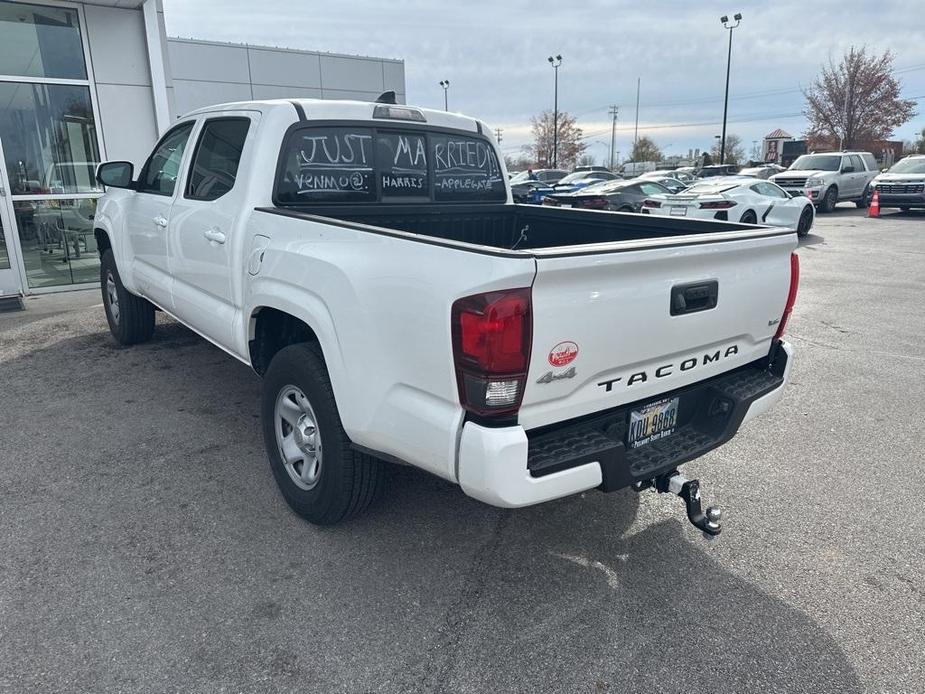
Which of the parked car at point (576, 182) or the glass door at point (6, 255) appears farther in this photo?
the parked car at point (576, 182)

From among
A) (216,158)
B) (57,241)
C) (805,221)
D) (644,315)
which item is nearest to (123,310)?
(216,158)

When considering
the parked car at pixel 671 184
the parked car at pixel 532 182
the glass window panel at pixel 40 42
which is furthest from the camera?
the parked car at pixel 532 182

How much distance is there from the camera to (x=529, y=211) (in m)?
4.68

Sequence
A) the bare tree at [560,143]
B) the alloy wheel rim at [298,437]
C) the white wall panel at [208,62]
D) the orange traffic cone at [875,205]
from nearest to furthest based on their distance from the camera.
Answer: the alloy wheel rim at [298,437] < the orange traffic cone at [875,205] < the white wall panel at [208,62] < the bare tree at [560,143]

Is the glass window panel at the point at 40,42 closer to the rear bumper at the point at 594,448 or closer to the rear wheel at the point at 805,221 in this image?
the rear bumper at the point at 594,448

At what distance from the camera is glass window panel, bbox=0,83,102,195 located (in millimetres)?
8883

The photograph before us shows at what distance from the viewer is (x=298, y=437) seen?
3311 millimetres

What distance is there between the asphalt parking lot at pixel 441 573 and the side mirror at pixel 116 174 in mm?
1796

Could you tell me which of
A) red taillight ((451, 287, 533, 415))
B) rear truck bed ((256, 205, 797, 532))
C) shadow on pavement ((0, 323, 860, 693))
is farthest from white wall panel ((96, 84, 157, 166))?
red taillight ((451, 287, 533, 415))

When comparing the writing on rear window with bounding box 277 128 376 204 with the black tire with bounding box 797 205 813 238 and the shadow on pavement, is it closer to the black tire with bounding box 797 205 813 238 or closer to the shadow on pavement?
the shadow on pavement

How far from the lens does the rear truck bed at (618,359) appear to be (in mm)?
2291

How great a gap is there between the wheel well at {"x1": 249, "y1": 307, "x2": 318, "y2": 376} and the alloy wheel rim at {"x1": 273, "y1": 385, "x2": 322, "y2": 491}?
12.9 inches

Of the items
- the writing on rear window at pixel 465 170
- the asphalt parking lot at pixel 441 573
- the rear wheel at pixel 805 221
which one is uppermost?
the writing on rear window at pixel 465 170

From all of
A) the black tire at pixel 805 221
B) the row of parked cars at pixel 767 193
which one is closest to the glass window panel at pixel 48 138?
the row of parked cars at pixel 767 193
